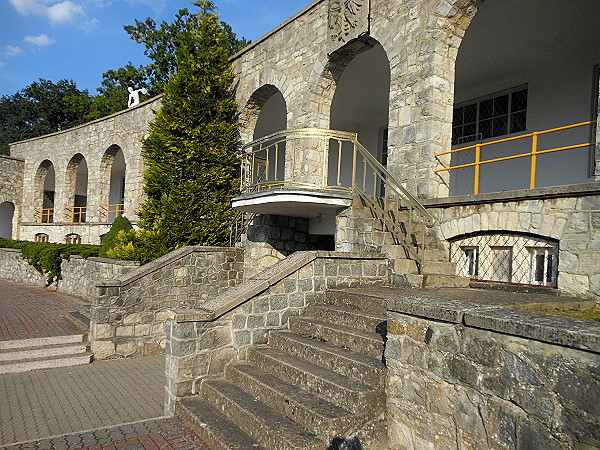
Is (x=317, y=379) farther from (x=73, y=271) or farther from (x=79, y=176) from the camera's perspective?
(x=79, y=176)

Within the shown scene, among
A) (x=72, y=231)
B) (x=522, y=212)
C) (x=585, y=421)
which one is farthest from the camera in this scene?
(x=72, y=231)

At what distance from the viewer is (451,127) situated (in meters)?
7.00

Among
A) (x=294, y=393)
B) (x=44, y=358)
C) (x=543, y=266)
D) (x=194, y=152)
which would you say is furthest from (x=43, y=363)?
(x=543, y=266)

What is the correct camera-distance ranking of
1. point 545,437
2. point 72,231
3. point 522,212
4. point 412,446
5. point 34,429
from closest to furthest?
1. point 545,437
2. point 412,446
3. point 34,429
4. point 522,212
5. point 72,231

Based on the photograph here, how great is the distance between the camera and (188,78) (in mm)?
10430

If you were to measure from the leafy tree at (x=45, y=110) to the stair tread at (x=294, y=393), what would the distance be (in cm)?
3687

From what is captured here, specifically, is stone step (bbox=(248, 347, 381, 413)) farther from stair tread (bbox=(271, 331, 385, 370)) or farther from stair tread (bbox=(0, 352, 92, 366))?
stair tread (bbox=(0, 352, 92, 366))

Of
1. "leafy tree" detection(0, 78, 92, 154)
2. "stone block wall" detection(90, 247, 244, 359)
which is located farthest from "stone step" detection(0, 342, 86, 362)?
"leafy tree" detection(0, 78, 92, 154)

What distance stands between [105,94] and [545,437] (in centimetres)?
3546

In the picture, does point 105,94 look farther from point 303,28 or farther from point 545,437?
point 545,437

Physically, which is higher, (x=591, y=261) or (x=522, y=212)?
(x=522, y=212)

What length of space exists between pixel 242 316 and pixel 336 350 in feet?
4.08

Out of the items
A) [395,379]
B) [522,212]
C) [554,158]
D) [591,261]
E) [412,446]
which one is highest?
[554,158]

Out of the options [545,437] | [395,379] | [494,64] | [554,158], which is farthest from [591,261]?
[494,64]
